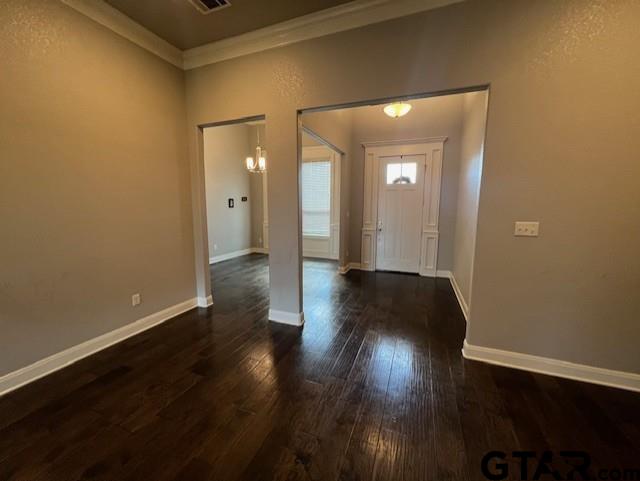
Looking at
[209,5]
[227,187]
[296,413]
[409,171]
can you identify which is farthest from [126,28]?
[409,171]

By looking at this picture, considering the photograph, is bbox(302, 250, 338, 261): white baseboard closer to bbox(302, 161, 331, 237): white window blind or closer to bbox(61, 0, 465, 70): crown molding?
bbox(302, 161, 331, 237): white window blind

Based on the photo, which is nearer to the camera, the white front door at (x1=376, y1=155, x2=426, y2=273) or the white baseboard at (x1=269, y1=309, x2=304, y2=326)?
the white baseboard at (x1=269, y1=309, x2=304, y2=326)

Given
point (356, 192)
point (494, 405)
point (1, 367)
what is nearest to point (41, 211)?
point (1, 367)

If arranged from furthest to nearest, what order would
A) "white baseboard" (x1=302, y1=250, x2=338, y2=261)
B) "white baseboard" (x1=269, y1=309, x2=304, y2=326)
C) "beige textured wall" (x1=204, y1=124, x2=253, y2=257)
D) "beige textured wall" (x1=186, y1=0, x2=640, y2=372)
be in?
1. "white baseboard" (x1=302, y1=250, x2=338, y2=261)
2. "beige textured wall" (x1=204, y1=124, x2=253, y2=257)
3. "white baseboard" (x1=269, y1=309, x2=304, y2=326)
4. "beige textured wall" (x1=186, y1=0, x2=640, y2=372)

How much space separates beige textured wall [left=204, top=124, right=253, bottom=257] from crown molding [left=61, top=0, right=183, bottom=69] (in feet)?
9.79

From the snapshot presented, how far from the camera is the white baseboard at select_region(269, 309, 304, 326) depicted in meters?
3.06

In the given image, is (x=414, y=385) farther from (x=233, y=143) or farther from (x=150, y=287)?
(x=233, y=143)

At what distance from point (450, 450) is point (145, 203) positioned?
3.33 meters

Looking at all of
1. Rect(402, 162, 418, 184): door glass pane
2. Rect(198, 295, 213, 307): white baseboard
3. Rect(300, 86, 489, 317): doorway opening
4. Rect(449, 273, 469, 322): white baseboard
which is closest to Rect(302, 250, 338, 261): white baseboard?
Rect(300, 86, 489, 317): doorway opening

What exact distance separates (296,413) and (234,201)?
584 centimetres

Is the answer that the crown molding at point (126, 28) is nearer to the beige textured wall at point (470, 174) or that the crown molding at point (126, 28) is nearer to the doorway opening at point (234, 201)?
the doorway opening at point (234, 201)

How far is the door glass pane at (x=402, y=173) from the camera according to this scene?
5.07 m

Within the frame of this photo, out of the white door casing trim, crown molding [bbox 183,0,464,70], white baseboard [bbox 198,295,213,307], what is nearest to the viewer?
crown molding [bbox 183,0,464,70]

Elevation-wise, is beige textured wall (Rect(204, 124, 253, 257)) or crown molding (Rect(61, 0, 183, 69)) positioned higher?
crown molding (Rect(61, 0, 183, 69))
